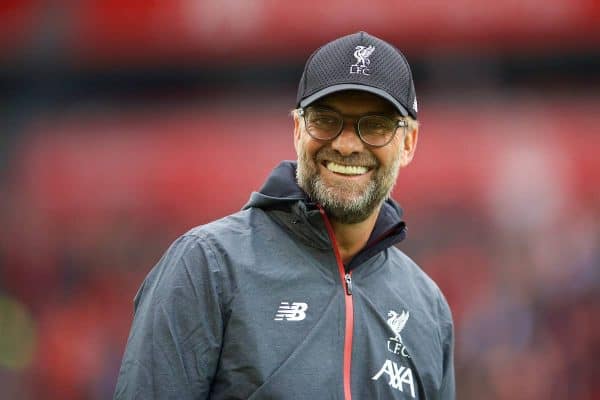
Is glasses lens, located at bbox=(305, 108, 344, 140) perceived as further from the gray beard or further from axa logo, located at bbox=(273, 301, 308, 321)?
axa logo, located at bbox=(273, 301, 308, 321)

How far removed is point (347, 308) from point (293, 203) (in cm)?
24

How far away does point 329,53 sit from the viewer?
2.04 m

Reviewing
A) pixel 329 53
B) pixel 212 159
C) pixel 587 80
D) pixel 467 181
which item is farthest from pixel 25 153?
pixel 329 53

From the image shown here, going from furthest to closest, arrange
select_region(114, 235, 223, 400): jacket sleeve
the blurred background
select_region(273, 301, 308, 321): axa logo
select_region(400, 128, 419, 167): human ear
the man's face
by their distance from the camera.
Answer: the blurred background < select_region(400, 128, 419, 167): human ear < the man's face < select_region(273, 301, 308, 321): axa logo < select_region(114, 235, 223, 400): jacket sleeve

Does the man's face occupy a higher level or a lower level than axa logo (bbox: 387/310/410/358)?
higher

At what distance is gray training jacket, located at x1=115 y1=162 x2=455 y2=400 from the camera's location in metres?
1.77

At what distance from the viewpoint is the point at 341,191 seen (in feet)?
6.48

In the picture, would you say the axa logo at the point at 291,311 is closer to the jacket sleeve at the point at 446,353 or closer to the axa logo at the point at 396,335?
the axa logo at the point at 396,335

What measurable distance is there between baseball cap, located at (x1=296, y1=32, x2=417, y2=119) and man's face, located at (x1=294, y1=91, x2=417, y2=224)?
0.02 meters

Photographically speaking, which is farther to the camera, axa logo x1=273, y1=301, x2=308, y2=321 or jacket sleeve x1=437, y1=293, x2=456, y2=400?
jacket sleeve x1=437, y1=293, x2=456, y2=400

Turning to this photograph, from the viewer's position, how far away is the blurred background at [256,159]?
642 cm

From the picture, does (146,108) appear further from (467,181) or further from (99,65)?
(467,181)

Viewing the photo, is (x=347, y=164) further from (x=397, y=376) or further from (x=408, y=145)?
(x=397, y=376)

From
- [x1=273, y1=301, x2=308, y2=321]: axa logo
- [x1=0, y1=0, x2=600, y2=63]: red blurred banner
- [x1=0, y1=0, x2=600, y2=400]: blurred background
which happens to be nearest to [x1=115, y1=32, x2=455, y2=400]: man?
[x1=273, y1=301, x2=308, y2=321]: axa logo
